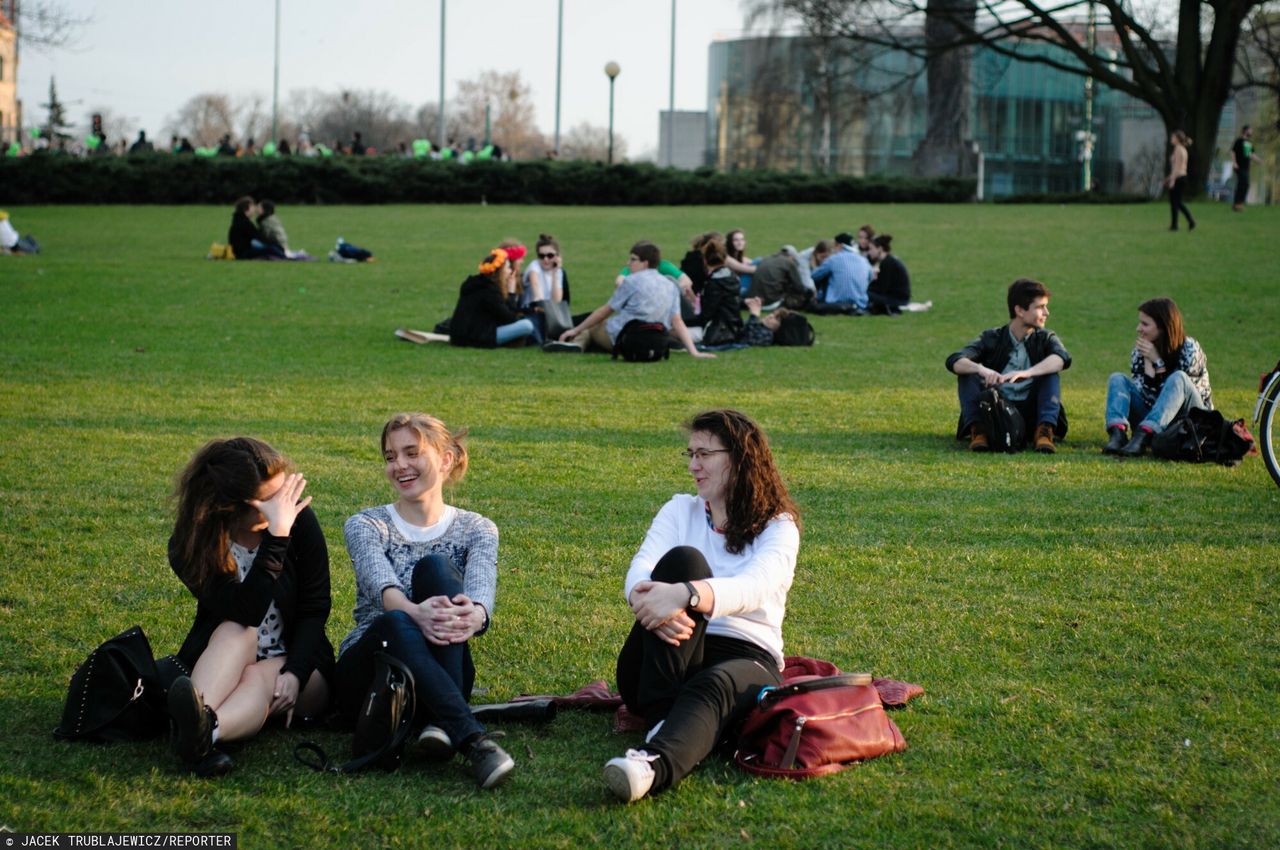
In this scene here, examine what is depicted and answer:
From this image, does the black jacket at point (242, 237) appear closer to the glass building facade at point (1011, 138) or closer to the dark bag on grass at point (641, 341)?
the dark bag on grass at point (641, 341)

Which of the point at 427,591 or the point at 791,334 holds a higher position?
the point at 791,334

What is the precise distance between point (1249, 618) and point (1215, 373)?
379 inches

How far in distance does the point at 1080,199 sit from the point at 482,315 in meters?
32.2

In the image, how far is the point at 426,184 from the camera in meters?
43.9

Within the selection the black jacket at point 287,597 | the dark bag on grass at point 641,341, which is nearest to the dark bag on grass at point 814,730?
the black jacket at point 287,597

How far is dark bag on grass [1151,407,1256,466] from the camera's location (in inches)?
384

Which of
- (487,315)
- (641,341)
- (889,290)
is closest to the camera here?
(641,341)

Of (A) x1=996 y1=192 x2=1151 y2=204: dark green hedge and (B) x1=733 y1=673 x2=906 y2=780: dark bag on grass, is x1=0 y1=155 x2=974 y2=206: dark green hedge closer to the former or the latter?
(A) x1=996 y1=192 x2=1151 y2=204: dark green hedge

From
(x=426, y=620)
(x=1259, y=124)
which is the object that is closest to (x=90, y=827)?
(x=426, y=620)

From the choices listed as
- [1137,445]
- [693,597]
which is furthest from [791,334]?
[693,597]

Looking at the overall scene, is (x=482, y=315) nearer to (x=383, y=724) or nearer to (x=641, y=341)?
(x=641, y=341)

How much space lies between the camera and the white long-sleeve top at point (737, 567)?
4.64m

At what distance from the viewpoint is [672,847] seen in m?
3.90

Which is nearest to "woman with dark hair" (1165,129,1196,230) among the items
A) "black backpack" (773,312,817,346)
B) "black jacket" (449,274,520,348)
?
"black backpack" (773,312,817,346)
